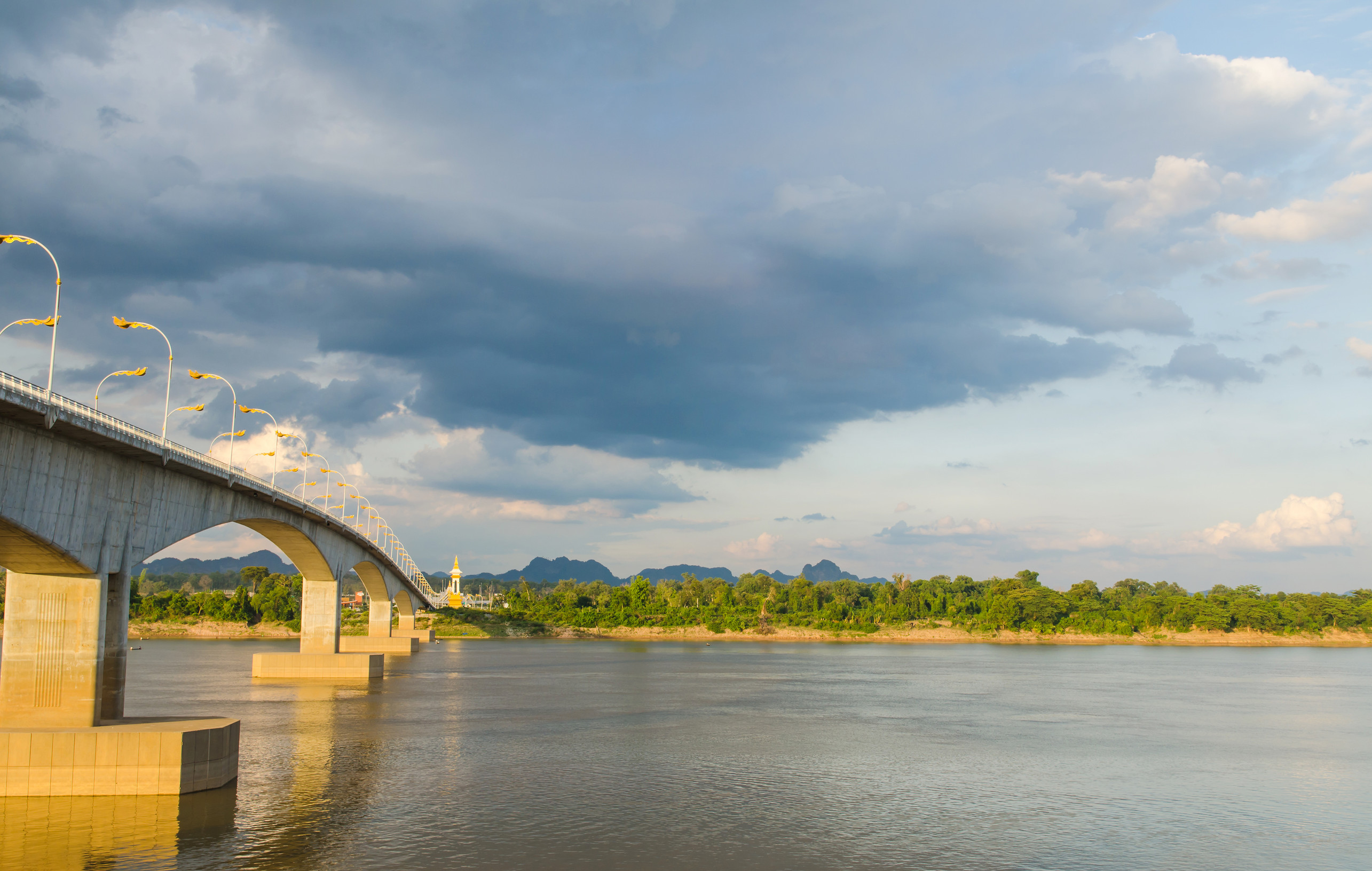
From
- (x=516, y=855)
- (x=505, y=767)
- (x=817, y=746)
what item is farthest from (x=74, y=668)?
(x=817, y=746)

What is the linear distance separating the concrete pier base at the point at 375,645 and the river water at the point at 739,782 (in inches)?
1687

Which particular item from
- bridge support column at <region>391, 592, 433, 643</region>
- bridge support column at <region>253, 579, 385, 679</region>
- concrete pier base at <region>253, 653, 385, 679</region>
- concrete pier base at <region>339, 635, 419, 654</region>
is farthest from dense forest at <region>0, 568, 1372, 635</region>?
concrete pier base at <region>253, 653, 385, 679</region>

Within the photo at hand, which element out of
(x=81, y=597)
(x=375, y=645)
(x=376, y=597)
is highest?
(x=81, y=597)

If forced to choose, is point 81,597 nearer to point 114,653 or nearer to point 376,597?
point 114,653

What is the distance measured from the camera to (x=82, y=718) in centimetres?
3750

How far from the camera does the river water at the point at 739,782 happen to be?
29078 millimetres

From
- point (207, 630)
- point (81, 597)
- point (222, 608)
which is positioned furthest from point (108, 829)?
point (222, 608)

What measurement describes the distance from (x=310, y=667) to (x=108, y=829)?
58.0 metres

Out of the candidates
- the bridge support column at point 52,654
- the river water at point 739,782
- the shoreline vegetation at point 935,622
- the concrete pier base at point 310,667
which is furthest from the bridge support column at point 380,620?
the bridge support column at point 52,654

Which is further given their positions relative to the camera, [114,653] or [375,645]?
[375,645]

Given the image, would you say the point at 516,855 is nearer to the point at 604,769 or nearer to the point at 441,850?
the point at 441,850

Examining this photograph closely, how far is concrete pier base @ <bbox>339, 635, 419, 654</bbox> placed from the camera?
422ft

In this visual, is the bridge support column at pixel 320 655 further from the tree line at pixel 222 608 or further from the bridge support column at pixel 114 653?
the tree line at pixel 222 608

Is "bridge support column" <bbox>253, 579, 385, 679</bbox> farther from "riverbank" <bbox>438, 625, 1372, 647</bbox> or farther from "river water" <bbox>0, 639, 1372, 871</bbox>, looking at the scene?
"riverbank" <bbox>438, 625, 1372, 647</bbox>
